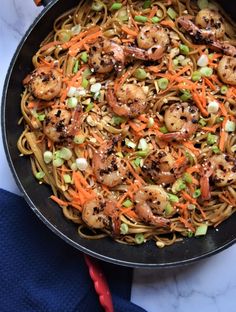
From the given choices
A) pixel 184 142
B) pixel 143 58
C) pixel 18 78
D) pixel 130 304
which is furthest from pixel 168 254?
pixel 18 78

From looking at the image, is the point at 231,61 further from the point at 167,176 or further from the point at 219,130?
the point at 167,176

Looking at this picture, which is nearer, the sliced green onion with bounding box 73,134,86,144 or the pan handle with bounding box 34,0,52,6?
the pan handle with bounding box 34,0,52,6

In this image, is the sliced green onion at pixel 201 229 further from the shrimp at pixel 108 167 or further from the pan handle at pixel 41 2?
the pan handle at pixel 41 2

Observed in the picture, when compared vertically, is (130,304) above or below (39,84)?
below

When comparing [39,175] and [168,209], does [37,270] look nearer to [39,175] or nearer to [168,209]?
[39,175]

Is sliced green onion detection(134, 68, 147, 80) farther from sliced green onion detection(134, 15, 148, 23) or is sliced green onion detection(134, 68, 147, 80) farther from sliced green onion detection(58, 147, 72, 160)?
sliced green onion detection(58, 147, 72, 160)

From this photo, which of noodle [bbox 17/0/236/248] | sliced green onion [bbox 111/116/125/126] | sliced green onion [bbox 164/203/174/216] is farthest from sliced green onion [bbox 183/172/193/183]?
sliced green onion [bbox 111/116/125/126]

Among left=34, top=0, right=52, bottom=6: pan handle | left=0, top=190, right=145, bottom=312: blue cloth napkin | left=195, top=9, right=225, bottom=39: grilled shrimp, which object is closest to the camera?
left=34, top=0, right=52, bottom=6: pan handle
